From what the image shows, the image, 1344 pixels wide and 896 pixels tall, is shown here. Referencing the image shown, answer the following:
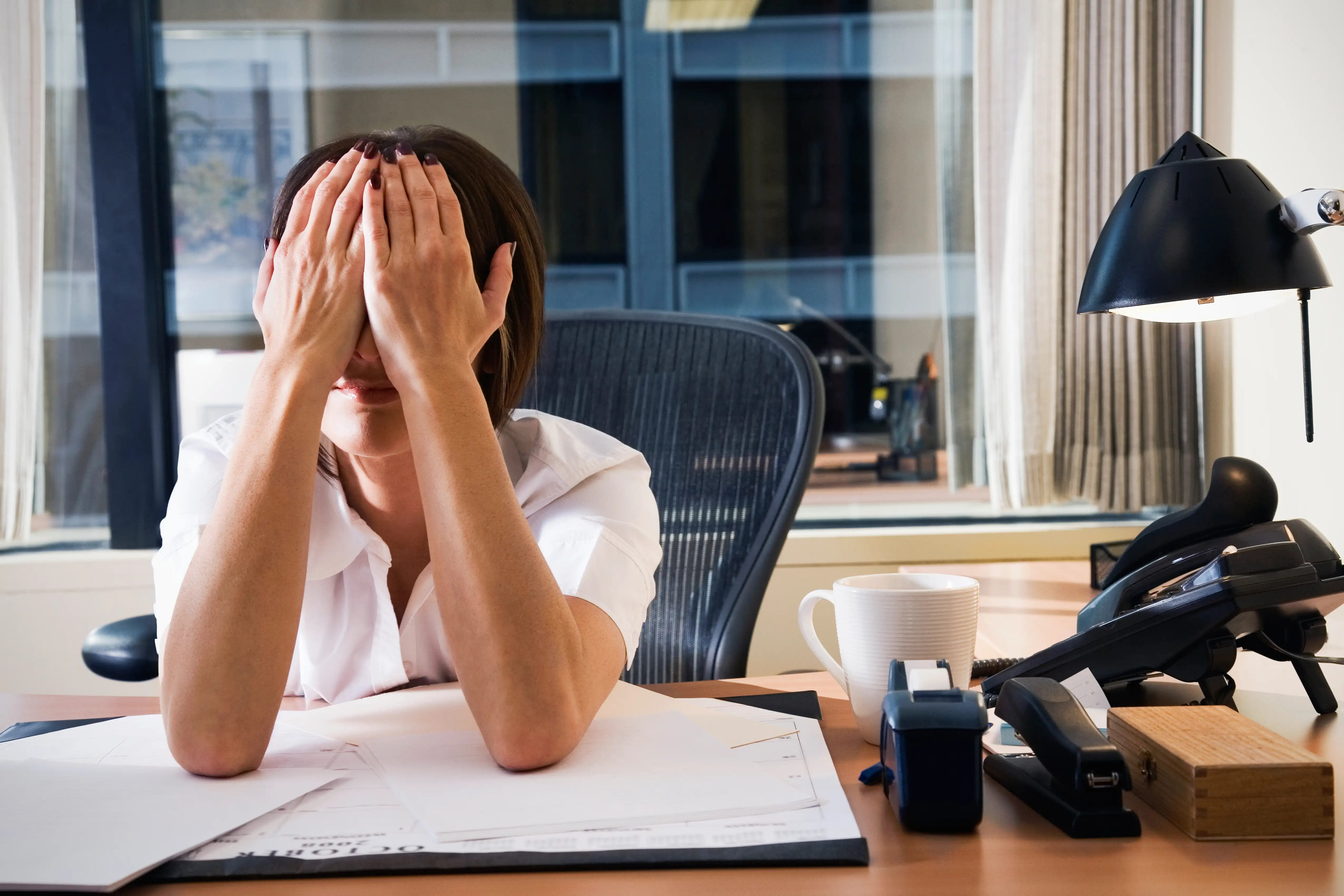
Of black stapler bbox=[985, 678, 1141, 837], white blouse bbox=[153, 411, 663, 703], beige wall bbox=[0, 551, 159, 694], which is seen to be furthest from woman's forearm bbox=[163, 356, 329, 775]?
beige wall bbox=[0, 551, 159, 694]

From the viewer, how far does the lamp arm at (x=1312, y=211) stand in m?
0.89

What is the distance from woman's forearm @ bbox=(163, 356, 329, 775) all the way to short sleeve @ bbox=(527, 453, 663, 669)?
19cm

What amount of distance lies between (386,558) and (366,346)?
7.7 inches

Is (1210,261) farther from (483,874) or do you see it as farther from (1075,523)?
(1075,523)

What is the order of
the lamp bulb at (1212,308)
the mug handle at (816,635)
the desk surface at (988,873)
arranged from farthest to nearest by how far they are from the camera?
the lamp bulb at (1212,308), the mug handle at (816,635), the desk surface at (988,873)

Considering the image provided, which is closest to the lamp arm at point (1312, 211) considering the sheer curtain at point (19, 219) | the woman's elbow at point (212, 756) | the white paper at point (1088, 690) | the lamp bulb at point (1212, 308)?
the lamp bulb at point (1212, 308)

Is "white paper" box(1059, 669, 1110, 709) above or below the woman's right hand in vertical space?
below

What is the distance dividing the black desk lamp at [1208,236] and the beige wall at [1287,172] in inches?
24.3

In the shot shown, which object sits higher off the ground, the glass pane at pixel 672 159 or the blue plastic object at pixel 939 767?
the glass pane at pixel 672 159

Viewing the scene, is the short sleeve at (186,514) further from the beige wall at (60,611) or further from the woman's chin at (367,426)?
the beige wall at (60,611)

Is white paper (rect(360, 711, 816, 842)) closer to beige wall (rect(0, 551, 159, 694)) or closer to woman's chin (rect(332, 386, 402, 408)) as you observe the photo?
woman's chin (rect(332, 386, 402, 408))

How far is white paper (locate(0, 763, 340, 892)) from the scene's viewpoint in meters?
0.55

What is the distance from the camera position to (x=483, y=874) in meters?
0.55

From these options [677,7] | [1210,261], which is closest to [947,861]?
[1210,261]
